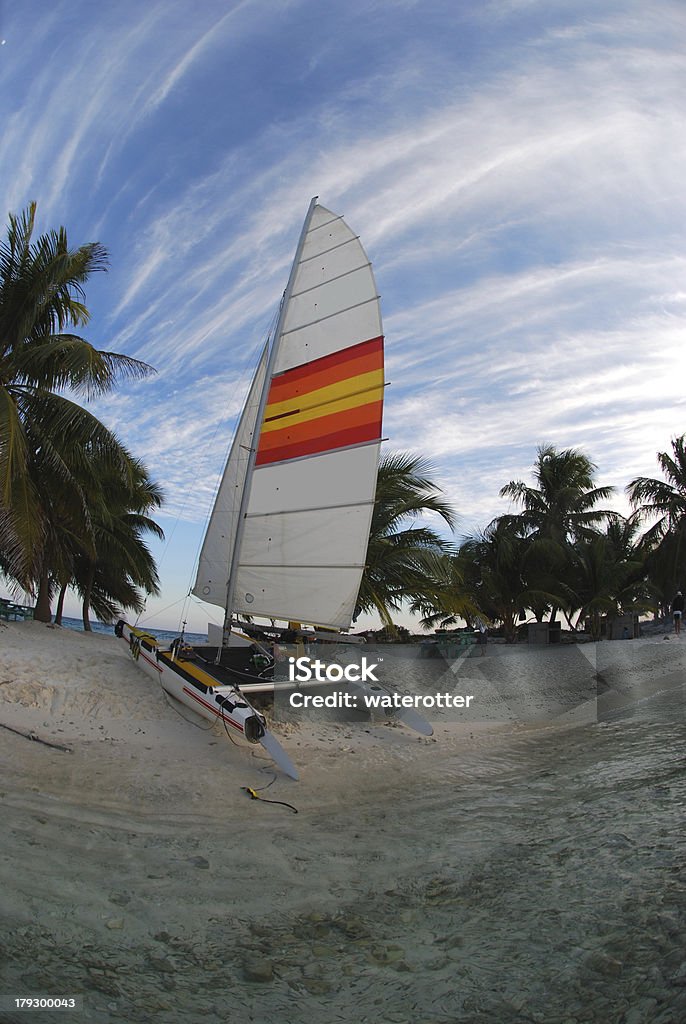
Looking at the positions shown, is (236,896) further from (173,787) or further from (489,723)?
(489,723)

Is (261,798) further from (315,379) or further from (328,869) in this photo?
(315,379)

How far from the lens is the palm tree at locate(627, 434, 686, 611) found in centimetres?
2558

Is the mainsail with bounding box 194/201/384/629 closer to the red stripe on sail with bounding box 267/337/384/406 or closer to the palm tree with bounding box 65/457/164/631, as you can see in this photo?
the red stripe on sail with bounding box 267/337/384/406

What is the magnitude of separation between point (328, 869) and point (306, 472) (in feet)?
22.0

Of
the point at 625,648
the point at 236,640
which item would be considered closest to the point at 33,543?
the point at 236,640

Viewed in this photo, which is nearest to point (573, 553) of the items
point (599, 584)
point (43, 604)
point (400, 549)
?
point (599, 584)

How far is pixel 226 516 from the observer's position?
10.7 metres

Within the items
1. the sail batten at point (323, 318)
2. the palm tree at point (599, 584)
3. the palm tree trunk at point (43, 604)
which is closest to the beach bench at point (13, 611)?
the palm tree trunk at point (43, 604)

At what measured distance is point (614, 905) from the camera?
12.4 ft

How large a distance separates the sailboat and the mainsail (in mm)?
17

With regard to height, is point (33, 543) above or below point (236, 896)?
above

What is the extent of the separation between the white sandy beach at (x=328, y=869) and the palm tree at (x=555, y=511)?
15964mm

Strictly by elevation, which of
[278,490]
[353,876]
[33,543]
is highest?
[278,490]

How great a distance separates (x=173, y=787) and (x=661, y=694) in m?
10.1
